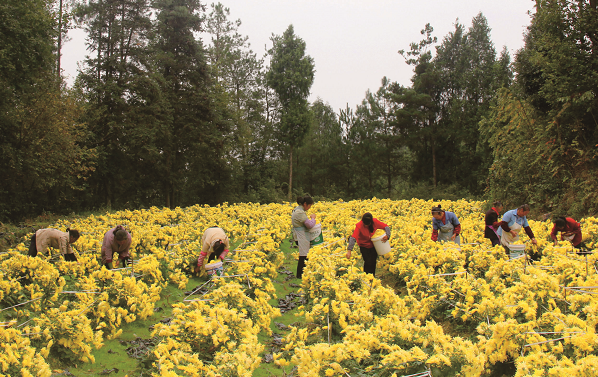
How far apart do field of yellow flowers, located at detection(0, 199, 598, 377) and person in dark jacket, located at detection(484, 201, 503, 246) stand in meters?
0.60

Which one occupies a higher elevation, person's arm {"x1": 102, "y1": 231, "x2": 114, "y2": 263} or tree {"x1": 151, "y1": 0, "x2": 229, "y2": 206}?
tree {"x1": 151, "y1": 0, "x2": 229, "y2": 206}

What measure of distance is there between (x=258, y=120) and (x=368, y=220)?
36.0 m

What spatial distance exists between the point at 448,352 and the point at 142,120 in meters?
27.9

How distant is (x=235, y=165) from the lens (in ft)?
127

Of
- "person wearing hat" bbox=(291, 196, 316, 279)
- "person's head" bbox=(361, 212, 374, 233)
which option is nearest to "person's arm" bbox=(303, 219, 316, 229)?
"person wearing hat" bbox=(291, 196, 316, 279)

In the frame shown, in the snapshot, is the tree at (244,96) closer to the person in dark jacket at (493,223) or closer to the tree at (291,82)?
the tree at (291,82)

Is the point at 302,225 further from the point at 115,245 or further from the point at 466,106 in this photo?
the point at 466,106

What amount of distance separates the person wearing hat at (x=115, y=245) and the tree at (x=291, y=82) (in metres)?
29.9

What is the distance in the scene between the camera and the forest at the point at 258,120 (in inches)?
679

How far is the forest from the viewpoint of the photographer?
17.2m

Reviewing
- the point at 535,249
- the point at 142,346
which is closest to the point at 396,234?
the point at 535,249

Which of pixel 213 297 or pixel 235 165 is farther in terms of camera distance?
pixel 235 165

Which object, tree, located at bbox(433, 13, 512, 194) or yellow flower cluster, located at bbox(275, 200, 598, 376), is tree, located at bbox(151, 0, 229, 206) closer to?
tree, located at bbox(433, 13, 512, 194)

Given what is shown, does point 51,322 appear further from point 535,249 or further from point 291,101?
point 291,101
